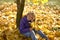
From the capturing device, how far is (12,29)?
320 inches

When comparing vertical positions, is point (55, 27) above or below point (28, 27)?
below

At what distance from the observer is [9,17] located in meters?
10.6

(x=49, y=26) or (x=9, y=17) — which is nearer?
(x=49, y=26)

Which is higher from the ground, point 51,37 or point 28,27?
point 28,27

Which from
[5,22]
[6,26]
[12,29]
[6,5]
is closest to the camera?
[12,29]

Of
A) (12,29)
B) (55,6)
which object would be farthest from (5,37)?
(55,6)

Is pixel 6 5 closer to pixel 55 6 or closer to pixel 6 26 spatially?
pixel 55 6

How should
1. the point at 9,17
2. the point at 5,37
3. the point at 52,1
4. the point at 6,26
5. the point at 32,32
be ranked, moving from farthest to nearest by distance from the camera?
the point at 52,1 < the point at 9,17 < the point at 6,26 < the point at 5,37 < the point at 32,32

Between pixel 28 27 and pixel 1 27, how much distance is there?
7.00 ft

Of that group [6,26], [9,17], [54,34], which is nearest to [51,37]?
[54,34]

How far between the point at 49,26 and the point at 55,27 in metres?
0.25

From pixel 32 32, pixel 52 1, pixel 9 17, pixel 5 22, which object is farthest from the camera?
pixel 52 1

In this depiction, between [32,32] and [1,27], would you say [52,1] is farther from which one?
[32,32]

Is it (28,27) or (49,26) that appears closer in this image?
(28,27)
